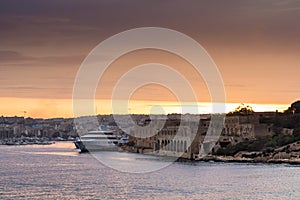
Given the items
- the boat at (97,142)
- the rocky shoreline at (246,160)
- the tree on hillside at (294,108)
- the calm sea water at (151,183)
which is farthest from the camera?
the tree on hillside at (294,108)

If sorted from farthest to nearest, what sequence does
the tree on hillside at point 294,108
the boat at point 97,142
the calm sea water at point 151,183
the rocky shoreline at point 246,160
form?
the tree on hillside at point 294,108, the boat at point 97,142, the rocky shoreline at point 246,160, the calm sea water at point 151,183

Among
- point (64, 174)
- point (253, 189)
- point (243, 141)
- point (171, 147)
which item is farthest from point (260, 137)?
point (253, 189)

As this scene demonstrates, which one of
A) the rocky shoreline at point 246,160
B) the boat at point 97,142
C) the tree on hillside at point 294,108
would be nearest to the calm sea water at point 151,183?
the rocky shoreline at point 246,160

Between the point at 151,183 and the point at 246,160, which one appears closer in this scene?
the point at 151,183

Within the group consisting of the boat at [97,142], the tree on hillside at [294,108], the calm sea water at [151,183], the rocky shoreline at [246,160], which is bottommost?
the calm sea water at [151,183]

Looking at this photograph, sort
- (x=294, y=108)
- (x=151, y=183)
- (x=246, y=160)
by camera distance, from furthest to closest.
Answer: (x=294, y=108)
(x=246, y=160)
(x=151, y=183)

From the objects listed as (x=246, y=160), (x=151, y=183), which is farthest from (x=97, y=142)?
(x=151, y=183)

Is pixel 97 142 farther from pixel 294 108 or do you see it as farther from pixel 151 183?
pixel 151 183

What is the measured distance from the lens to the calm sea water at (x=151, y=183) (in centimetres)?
2721

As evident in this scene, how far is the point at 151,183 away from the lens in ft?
106

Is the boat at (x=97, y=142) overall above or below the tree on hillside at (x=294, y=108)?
below

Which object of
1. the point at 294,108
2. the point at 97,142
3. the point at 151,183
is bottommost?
the point at 151,183

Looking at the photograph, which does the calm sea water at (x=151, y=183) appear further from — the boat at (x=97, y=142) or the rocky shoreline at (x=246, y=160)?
the boat at (x=97, y=142)

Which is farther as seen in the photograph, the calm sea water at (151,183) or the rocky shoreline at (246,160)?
the rocky shoreline at (246,160)
